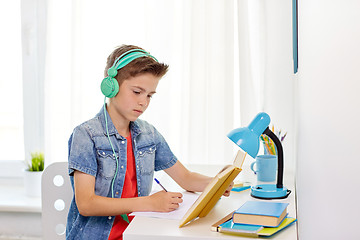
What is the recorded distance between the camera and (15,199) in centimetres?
226

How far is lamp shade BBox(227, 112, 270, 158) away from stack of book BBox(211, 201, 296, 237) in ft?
0.42

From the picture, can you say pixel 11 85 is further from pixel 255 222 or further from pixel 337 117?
pixel 337 117

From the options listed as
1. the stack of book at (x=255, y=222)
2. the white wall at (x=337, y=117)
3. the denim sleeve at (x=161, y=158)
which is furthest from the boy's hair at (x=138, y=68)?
the white wall at (x=337, y=117)

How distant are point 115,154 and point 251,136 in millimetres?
445

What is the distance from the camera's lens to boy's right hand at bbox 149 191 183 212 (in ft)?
3.83

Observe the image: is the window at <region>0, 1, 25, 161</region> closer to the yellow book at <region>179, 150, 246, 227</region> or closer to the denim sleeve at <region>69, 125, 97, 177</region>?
the denim sleeve at <region>69, 125, 97, 177</region>

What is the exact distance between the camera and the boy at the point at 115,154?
131 centimetres

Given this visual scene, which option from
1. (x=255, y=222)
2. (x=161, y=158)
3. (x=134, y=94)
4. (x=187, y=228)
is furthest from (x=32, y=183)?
(x=255, y=222)

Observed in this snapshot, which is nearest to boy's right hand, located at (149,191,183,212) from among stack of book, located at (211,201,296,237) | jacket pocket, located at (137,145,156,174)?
stack of book, located at (211,201,296,237)

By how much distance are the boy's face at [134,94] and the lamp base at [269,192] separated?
0.40 metres

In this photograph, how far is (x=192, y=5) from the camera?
6.66 ft

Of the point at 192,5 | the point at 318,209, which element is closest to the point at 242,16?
the point at 192,5

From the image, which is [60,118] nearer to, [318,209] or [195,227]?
[195,227]

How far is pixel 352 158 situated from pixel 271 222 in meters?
0.59
